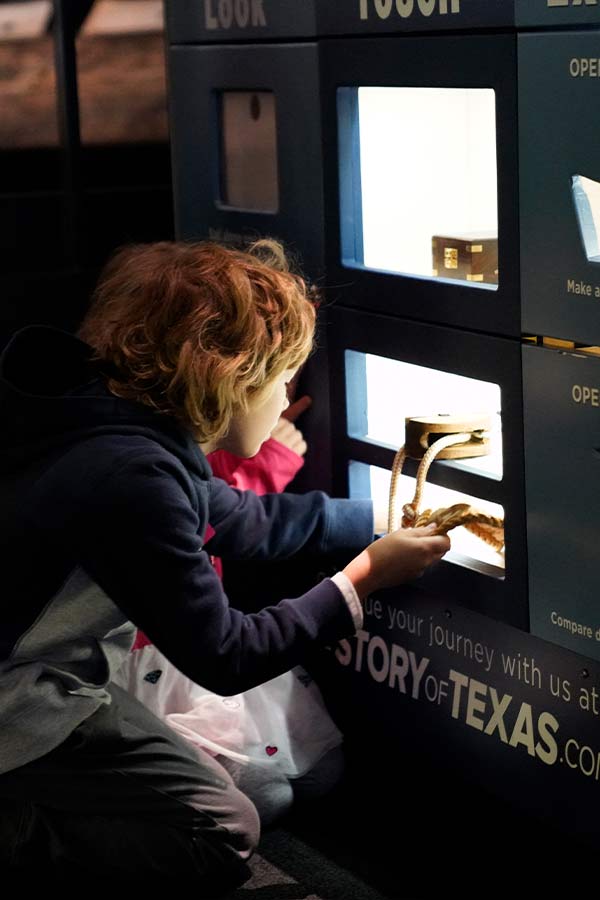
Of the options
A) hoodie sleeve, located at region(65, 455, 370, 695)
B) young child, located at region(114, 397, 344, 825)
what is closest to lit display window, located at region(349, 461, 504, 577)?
young child, located at region(114, 397, 344, 825)

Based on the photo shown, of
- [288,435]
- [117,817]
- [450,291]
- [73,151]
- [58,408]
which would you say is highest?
[73,151]

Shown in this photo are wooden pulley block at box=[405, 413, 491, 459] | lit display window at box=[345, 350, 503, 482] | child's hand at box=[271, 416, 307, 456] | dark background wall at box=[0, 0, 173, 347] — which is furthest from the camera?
dark background wall at box=[0, 0, 173, 347]

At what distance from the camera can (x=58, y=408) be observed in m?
1.65

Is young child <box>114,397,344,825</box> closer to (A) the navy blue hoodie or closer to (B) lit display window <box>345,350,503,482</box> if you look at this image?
(B) lit display window <box>345,350,503,482</box>

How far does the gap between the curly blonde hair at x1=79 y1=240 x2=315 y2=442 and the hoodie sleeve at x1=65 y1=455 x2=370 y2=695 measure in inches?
3.7

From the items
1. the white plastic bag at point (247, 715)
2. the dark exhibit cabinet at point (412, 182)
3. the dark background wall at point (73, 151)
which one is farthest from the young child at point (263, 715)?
the dark background wall at point (73, 151)

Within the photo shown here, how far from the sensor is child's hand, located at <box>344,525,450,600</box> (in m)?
1.72

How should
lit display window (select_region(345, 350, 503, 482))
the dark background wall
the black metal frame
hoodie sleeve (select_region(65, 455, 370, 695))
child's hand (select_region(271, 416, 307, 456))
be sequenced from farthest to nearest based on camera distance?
1. the dark background wall
2. child's hand (select_region(271, 416, 307, 456))
3. lit display window (select_region(345, 350, 503, 482))
4. the black metal frame
5. hoodie sleeve (select_region(65, 455, 370, 695))

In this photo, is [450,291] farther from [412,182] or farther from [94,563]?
[94,563]

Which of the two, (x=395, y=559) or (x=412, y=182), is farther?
(x=412, y=182)

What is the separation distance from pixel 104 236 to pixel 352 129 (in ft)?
9.24

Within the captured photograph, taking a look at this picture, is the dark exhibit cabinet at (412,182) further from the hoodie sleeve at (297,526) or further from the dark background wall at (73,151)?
the dark background wall at (73,151)

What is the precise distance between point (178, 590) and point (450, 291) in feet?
1.69

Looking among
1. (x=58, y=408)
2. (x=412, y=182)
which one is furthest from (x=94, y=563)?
(x=412, y=182)
